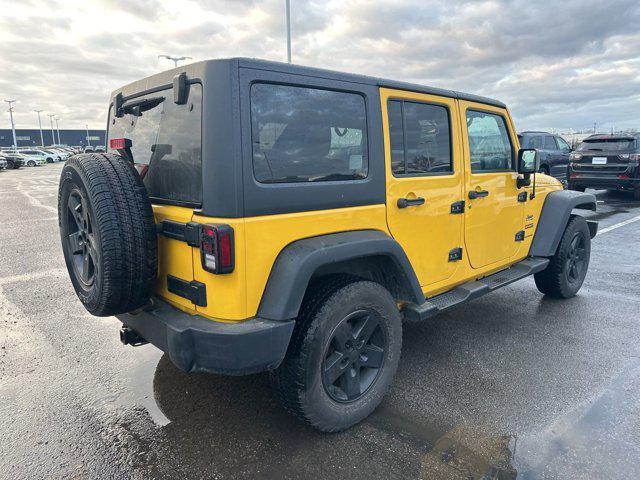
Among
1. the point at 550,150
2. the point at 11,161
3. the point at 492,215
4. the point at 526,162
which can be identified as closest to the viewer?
the point at 492,215

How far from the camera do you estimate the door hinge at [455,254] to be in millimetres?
3320

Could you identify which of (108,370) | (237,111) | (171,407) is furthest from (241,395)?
(237,111)

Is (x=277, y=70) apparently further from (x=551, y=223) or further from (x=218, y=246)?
(x=551, y=223)

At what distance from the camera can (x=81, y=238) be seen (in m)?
2.64

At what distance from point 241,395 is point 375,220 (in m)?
1.46

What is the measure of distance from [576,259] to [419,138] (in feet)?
9.47

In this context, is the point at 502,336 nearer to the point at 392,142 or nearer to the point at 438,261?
the point at 438,261

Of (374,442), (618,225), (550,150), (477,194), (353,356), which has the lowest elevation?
(374,442)

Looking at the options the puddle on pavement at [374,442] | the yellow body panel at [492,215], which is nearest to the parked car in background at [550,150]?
the yellow body panel at [492,215]

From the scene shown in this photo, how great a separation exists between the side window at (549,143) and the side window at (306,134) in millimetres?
13536

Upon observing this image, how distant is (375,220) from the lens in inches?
107

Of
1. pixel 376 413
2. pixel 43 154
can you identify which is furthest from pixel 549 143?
pixel 43 154

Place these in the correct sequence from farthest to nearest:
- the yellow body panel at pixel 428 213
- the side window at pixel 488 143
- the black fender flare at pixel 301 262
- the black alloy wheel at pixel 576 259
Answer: the black alloy wheel at pixel 576 259 → the side window at pixel 488 143 → the yellow body panel at pixel 428 213 → the black fender flare at pixel 301 262

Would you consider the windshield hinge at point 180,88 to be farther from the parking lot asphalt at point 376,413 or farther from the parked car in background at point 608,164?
the parked car in background at point 608,164
